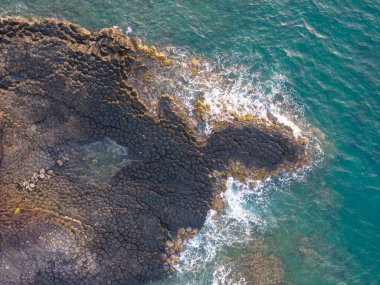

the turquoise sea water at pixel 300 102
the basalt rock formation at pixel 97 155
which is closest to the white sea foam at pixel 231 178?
the turquoise sea water at pixel 300 102

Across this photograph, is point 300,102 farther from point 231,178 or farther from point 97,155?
point 97,155

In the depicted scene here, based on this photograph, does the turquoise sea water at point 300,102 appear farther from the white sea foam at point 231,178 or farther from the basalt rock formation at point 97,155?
→ the basalt rock formation at point 97,155

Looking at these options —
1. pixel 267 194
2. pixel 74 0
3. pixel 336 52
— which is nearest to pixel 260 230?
pixel 267 194

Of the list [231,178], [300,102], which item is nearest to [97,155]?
[231,178]

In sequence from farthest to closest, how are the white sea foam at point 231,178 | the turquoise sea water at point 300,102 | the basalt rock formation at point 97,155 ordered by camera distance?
1. the turquoise sea water at point 300,102
2. the white sea foam at point 231,178
3. the basalt rock formation at point 97,155

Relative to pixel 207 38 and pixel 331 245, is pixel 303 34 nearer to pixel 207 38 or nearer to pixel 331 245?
pixel 207 38

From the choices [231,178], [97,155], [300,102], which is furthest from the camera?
[300,102]

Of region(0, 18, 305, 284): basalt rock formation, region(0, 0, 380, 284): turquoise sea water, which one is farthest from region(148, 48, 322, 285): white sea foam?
region(0, 18, 305, 284): basalt rock formation
